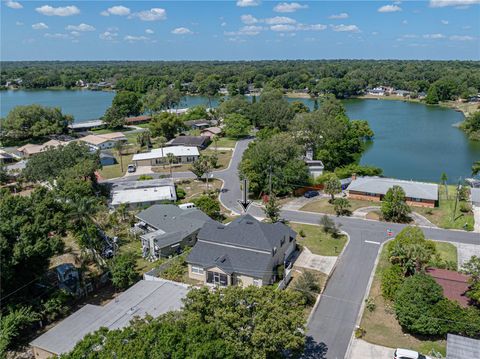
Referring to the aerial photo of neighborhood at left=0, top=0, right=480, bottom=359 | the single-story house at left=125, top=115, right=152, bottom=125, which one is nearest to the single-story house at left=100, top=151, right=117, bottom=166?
the aerial photo of neighborhood at left=0, top=0, right=480, bottom=359

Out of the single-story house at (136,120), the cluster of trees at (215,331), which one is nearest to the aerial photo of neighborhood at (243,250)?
the cluster of trees at (215,331)

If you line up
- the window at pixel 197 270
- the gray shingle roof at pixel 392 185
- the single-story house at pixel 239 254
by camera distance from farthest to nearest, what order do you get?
the gray shingle roof at pixel 392 185 < the window at pixel 197 270 < the single-story house at pixel 239 254

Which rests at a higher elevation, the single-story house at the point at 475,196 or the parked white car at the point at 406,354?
the single-story house at the point at 475,196

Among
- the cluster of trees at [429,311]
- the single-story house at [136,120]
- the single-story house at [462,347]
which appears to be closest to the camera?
the single-story house at [462,347]

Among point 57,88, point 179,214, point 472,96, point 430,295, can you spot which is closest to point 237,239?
point 179,214

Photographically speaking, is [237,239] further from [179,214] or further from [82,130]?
[82,130]

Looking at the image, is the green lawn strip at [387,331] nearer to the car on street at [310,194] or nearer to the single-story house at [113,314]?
the single-story house at [113,314]
